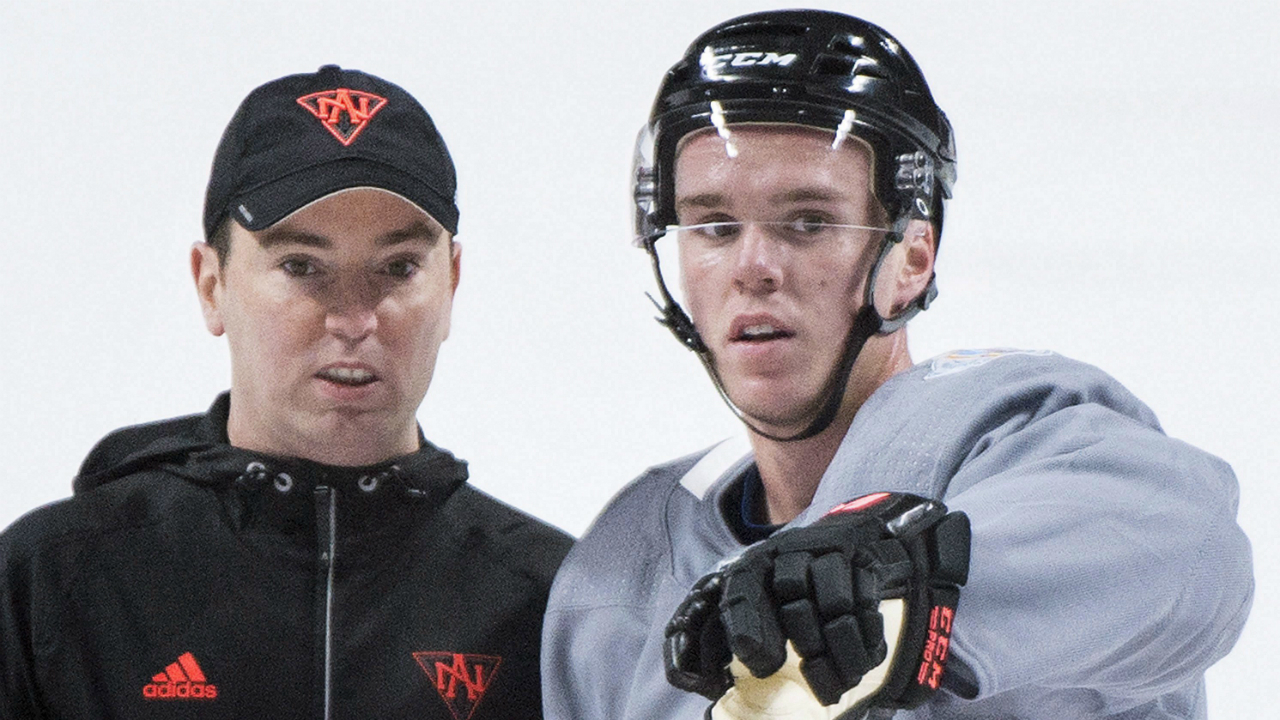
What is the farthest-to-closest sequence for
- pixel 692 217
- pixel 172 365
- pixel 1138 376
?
pixel 1138 376, pixel 172 365, pixel 692 217

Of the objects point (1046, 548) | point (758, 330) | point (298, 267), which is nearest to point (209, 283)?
point (298, 267)

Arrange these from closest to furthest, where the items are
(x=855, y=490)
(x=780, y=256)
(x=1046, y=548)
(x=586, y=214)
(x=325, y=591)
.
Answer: (x=1046, y=548) → (x=855, y=490) → (x=780, y=256) → (x=325, y=591) → (x=586, y=214)

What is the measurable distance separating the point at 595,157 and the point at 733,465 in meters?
1.41

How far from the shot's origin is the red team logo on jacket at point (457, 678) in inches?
74.4

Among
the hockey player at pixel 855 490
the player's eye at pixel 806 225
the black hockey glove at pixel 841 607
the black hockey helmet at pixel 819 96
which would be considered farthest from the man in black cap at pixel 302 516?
the black hockey glove at pixel 841 607

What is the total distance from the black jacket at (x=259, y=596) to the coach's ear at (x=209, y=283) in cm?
14

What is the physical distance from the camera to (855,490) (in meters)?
1.55

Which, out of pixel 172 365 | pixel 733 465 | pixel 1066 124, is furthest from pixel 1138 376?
pixel 172 365

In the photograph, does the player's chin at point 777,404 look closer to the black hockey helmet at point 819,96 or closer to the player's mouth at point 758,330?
the player's mouth at point 758,330

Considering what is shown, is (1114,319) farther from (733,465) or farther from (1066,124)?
(733,465)

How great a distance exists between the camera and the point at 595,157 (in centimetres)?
329

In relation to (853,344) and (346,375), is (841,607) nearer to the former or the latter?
(853,344)

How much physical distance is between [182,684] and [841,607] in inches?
41.3

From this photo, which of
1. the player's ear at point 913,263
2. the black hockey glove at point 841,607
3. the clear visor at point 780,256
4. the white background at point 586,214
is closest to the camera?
the black hockey glove at point 841,607
